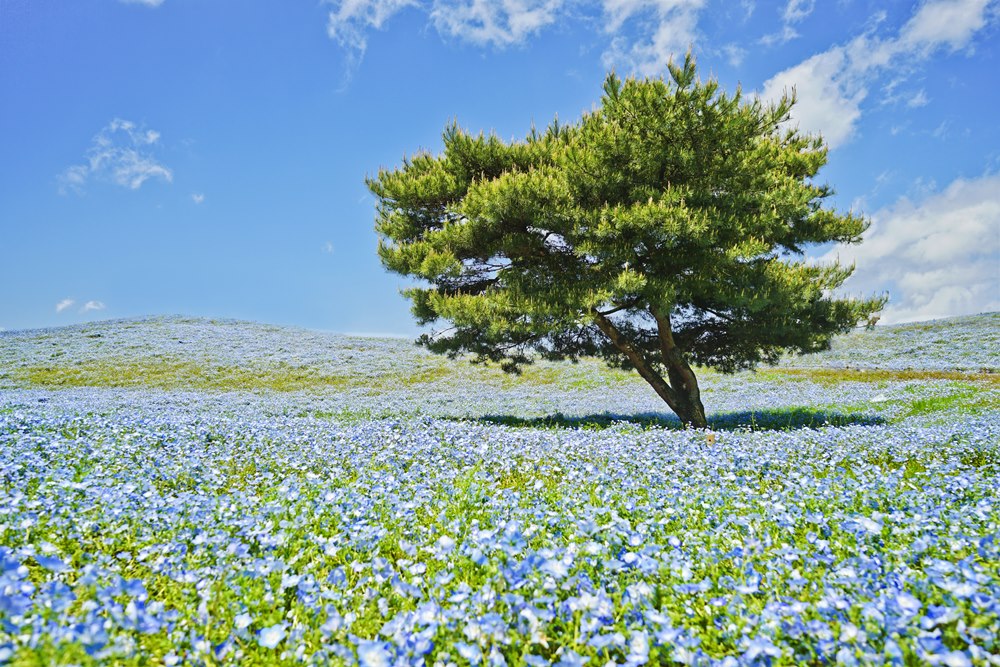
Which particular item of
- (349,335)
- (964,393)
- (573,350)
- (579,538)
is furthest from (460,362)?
(579,538)

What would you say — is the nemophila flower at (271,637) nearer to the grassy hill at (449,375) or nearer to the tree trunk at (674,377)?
the tree trunk at (674,377)

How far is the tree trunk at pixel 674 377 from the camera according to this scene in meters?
17.4

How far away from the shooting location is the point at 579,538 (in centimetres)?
500

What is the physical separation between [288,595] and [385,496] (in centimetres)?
200

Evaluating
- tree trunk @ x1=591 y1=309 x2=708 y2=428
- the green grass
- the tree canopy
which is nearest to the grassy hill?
the green grass

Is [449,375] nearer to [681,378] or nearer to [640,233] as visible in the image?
[681,378]

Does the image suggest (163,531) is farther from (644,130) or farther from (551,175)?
(644,130)

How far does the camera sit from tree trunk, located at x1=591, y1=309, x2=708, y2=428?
17.4 metres

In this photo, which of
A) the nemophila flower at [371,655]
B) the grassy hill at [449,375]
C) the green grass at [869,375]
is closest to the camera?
the nemophila flower at [371,655]

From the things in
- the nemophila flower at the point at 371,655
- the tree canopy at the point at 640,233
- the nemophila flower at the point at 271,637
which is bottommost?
the nemophila flower at the point at 371,655

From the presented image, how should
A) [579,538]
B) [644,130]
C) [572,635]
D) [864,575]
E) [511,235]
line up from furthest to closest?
[511,235] → [644,130] → [579,538] → [864,575] → [572,635]

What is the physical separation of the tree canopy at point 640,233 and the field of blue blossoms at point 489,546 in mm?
4681

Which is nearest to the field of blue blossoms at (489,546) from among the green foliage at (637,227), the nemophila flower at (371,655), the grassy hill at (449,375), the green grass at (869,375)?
the nemophila flower at (371,655)

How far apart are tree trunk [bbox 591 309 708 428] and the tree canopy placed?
46mm
